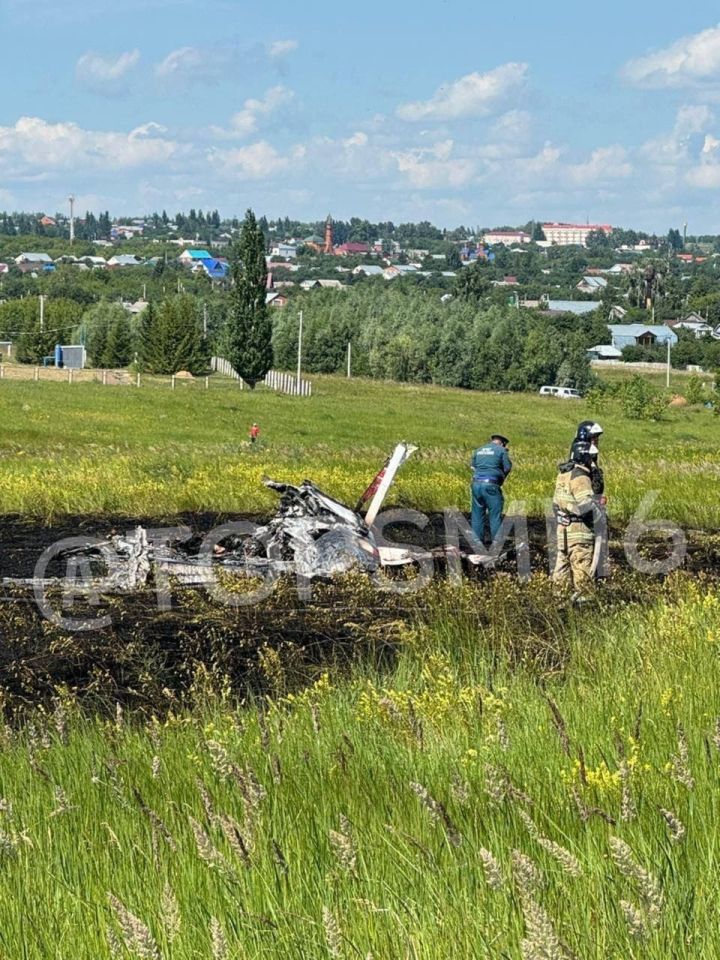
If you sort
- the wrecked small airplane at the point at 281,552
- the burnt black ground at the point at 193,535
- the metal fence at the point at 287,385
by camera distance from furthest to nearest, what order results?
the metal fence at the point at 287,385 → the burnt black ground at the point at 193,535 → the wrecked small airplane at the point at 281,552

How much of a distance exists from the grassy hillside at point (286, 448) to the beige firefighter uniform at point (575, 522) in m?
7.17

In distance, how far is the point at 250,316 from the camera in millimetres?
84625

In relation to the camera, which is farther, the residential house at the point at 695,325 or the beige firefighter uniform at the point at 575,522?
the residential house at the point at 695,325

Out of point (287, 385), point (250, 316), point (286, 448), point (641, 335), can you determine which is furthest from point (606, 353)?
point (286, 448)

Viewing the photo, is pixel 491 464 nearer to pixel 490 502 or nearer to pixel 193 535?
pixel 490 502

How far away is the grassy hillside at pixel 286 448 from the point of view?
2220cm

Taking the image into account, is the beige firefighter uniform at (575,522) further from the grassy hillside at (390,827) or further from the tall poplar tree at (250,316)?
the tall poplar tree at (250,316)

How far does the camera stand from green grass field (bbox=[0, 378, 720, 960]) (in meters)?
3.94

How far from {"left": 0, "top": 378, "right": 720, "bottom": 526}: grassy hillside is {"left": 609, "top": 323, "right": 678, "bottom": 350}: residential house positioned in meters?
91.6

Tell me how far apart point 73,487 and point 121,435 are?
18778mm

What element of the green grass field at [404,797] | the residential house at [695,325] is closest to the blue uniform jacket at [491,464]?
the green grass field at [404,797]

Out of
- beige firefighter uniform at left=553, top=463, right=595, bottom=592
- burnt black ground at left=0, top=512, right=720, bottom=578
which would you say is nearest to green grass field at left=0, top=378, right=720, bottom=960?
beige firefighter uniform at left=553, top=463, right=595, bottom=592

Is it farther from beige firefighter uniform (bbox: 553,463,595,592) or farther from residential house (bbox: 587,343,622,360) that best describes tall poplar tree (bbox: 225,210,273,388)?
residential house (bbox: 587,343,622,360)

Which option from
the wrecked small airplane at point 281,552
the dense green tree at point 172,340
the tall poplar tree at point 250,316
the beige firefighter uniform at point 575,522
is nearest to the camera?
the beige firefighter uniform at point 575,522
